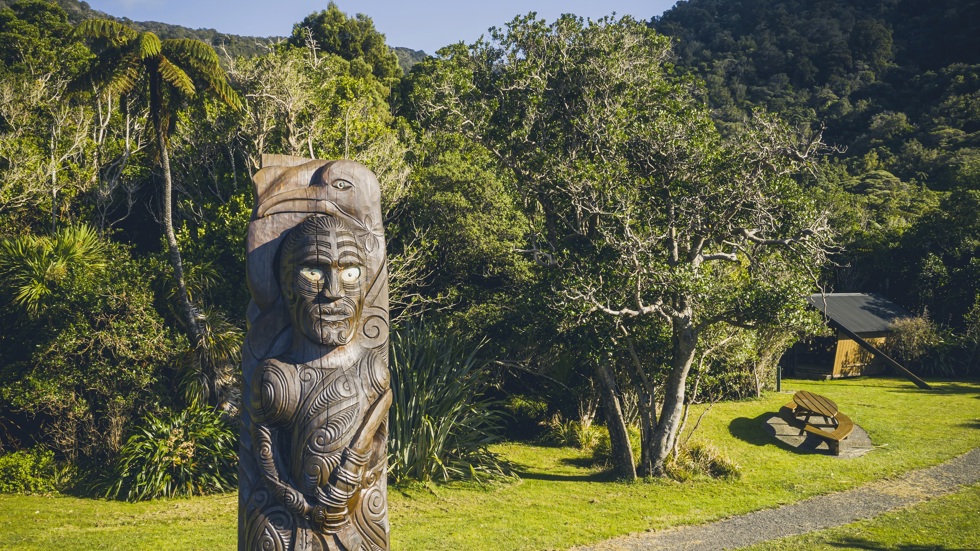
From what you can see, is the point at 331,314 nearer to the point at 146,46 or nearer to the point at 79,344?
the point at 146,46

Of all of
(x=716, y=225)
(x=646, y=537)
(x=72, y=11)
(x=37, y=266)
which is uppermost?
(x=72, y=11)

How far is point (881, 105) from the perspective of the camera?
41031mm

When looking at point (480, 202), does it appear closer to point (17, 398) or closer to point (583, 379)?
point (583, 379)

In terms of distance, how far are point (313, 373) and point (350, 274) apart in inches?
31.5

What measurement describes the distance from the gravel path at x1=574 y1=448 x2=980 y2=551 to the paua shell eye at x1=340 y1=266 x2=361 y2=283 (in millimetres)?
5771

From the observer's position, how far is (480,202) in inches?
647

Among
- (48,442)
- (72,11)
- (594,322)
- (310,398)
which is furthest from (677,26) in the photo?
(310,398)

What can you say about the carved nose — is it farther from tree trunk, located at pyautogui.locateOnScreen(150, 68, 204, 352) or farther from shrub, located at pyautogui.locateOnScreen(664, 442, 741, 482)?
shrub, located at pyautogui.locateOnScreen(664, 442, 741, 482)

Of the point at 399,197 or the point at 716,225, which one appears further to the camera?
the point at 399,197

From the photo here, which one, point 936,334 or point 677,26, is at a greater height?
point 677,26

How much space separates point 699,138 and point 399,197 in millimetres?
7176

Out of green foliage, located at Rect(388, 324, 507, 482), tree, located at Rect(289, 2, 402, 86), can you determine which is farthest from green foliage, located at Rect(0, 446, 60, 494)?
tree, located at Rect(289, 2, 402, 86)

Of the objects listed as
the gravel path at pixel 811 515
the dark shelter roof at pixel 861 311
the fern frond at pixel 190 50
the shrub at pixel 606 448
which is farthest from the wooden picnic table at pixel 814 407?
the fern frond at pixel 190 50

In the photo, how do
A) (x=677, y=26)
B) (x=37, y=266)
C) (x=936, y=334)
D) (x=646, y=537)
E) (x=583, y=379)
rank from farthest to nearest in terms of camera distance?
(x=677, y=26) < (x=936, y=334) < (x=583, y=379) < (x=37, y=266) < (x=646, y=537)
